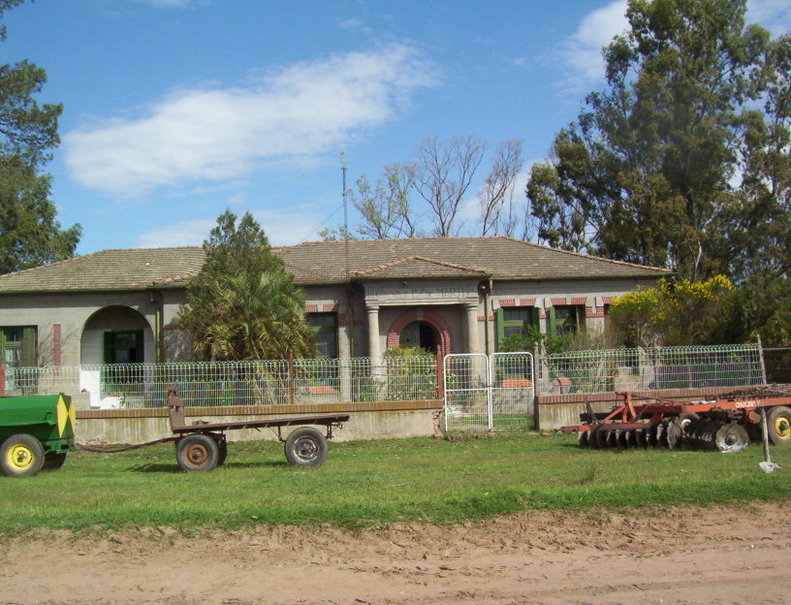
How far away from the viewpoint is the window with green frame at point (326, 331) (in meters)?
25.5

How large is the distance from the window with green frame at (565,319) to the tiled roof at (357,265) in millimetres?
1097

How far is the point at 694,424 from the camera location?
1388 centimetres

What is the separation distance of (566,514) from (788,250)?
3242 centimetres

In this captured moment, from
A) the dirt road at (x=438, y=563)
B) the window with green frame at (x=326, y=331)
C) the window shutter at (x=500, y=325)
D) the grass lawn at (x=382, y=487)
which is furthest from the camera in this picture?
the window with green frame at (x=326, y=331)

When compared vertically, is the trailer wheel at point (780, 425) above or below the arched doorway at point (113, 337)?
below

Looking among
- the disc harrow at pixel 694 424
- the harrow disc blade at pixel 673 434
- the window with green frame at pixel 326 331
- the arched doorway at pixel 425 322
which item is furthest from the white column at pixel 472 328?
the harrow disc blade at pixel 673 434

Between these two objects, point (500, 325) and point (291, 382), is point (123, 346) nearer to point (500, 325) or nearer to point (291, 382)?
point (291, 382)

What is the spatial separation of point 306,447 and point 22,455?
4.57 meters

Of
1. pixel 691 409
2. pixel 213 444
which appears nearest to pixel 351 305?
pixel 213 444

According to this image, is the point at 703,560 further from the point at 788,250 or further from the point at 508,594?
the point at 788,250

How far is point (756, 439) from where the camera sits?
565 inches

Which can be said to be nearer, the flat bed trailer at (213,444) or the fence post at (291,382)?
the flat bed trailer at (213,444)

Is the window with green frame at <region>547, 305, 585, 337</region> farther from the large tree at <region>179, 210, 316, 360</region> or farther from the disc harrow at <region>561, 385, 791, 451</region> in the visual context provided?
the disc harrow at <region>561, 385, 791, 451</region>

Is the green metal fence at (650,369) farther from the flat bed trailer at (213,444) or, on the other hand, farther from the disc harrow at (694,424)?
the flat bed trailer at (213,444)
